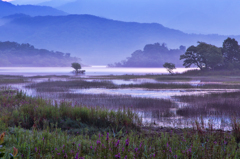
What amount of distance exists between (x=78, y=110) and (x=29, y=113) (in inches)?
87.6

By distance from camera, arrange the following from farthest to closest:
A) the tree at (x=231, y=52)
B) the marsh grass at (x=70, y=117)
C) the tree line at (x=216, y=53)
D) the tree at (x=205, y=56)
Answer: the tree at (x=231, y=52), the tree line at (x=216, y=53), the tree at (x=205, y=56), the marsh grass at (x=70, y=117)

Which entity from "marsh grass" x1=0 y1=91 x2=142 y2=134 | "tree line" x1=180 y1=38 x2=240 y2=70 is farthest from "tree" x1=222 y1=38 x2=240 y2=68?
"marsh grass" x1=0 y1=91 x2=142 y2=134

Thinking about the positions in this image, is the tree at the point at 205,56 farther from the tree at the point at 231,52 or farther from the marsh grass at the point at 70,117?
the marsh grass at the point at 70,117

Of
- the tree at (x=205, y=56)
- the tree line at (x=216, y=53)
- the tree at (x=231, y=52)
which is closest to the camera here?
the tree at (x=205, y=56)

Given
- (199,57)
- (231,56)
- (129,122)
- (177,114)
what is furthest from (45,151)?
(231,56)

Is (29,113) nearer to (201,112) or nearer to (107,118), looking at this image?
(107,118)

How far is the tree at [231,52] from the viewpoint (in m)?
66.2

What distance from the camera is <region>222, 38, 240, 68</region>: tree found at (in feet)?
217

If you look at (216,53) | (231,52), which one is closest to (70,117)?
(216,53)

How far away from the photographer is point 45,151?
6375mm

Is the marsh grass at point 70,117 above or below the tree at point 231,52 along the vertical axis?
below

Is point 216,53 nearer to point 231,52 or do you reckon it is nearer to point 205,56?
point 205,56

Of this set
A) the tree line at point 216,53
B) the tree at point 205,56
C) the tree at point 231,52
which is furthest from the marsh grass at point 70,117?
the tree at point 231,52

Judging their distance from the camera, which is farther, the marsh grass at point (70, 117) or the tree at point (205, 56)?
the tree at point (205, 56)
